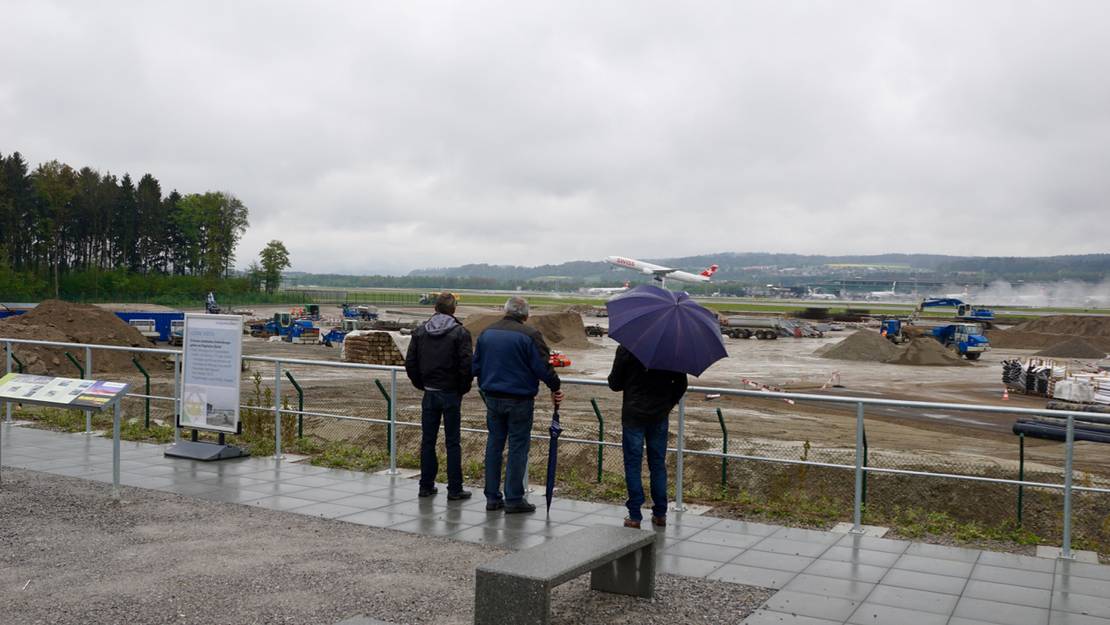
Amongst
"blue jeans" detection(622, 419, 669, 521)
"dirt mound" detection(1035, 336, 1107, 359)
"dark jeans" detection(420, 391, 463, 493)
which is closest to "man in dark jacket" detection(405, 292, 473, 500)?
"dark jeans" detection(420, 391, 463, 493)

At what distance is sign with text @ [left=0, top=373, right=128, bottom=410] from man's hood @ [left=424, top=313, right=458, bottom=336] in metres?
3.02

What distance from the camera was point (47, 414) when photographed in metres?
14.9

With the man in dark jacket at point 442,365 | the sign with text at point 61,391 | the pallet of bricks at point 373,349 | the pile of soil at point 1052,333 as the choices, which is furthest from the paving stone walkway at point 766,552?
the pile of soil at point 1052,333

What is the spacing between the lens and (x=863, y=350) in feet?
171

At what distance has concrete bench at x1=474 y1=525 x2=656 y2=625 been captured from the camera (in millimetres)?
5141

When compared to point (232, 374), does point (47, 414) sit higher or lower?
lower

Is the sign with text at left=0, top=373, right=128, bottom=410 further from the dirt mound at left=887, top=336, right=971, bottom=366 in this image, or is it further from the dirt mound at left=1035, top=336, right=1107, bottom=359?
the dirt mound at left=1035, top=336, right=1107, bottom=359

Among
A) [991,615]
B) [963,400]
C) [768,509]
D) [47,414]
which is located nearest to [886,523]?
[768,509]

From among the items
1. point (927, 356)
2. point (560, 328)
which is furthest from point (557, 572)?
point (560, 328)

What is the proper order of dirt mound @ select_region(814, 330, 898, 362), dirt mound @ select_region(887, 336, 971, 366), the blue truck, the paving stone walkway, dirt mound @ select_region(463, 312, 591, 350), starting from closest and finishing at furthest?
the paving stone walkway
dirt mound @ select_region(887, 336, 971, 366)
dirt mound @ select_region(814, 330, 898, 362)
the blue truck
dirt mound @ select_region(463, 312, 591, 350)

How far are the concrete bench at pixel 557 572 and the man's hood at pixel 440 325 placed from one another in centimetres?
311

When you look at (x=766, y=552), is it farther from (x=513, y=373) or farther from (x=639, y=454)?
(x=513, y=373)

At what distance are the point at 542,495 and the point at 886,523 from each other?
3452 mm

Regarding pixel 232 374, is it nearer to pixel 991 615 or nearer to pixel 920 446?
pixel 991 615
